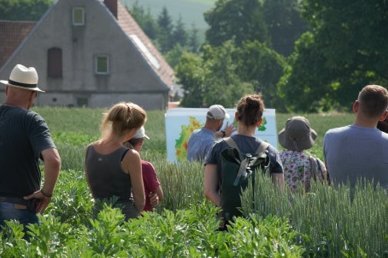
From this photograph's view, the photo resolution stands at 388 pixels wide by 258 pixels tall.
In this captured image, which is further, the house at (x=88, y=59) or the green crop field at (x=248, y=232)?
the house at (x=88, y=59)

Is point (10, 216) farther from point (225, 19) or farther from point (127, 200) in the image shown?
point (225, 19)

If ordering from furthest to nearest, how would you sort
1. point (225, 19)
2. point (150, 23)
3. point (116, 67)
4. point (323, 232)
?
point (150, 23), point (225, 19), point (116, 67), point (323, 232)

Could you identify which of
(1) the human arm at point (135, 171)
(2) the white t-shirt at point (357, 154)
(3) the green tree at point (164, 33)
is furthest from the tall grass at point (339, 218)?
(3) the green tree at point (164, 33)

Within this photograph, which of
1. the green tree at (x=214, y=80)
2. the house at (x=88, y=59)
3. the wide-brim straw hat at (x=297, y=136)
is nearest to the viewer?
the wide-brim straw hat at (x=297, y=136)

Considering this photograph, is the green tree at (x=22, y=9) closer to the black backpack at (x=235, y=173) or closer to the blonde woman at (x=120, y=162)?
the blonde woman at (x=120, y=162)

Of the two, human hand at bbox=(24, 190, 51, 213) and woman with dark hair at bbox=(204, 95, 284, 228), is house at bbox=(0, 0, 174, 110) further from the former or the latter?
human hand at bbox=(24, 190, 51, 213)

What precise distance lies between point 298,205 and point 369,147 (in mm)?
1231

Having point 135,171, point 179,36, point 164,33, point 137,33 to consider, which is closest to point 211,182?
point 135,171

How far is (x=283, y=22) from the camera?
112062mm

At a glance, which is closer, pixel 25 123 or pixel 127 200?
pixel 25 123

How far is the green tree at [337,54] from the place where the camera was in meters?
58.7

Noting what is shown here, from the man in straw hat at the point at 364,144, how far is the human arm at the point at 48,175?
1.99 metres

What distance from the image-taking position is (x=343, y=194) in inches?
317

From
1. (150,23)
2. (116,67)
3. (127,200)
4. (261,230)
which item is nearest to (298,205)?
(261,230)
